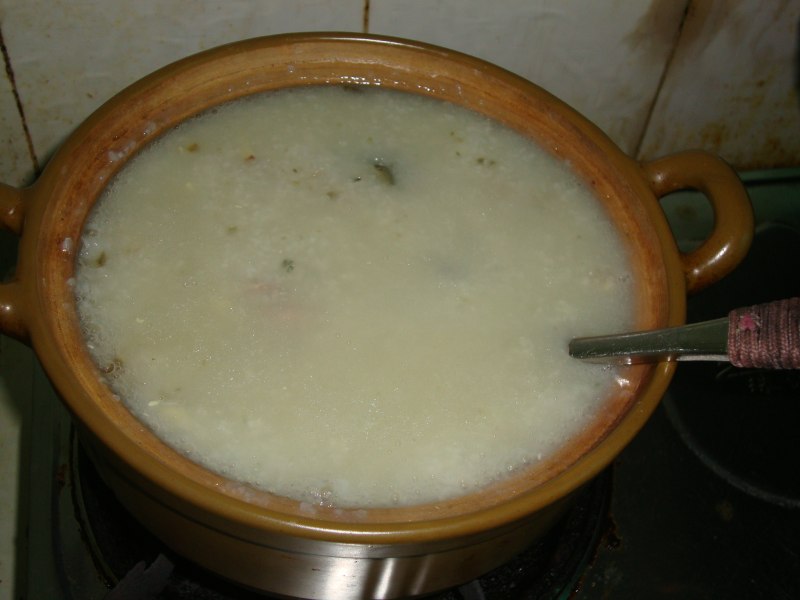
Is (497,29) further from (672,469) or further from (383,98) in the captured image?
(672,469)

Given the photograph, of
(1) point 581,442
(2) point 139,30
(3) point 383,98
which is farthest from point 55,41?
(1) point 581,442

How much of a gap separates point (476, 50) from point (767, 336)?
2.59ft

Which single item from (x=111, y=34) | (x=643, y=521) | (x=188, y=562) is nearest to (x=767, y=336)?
(x=643, y=521)

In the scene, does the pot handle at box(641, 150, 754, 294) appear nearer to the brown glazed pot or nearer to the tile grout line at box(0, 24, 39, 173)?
the brown glazed pot

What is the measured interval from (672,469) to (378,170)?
579 mm

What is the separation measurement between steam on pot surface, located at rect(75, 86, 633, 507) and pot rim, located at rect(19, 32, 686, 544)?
0.17 feet

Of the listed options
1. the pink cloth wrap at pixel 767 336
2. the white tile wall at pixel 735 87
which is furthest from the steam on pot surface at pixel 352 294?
the white tile wall at pixel 735 87

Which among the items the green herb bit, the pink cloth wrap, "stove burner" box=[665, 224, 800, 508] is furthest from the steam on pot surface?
"stove burner" box=[665, 224, 800, 508]

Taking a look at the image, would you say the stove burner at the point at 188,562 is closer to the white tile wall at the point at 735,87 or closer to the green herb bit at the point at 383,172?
the green herb bit at the point at 383,172

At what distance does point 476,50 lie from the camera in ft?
4.62

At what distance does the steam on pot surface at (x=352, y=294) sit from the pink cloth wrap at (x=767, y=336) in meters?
0.19

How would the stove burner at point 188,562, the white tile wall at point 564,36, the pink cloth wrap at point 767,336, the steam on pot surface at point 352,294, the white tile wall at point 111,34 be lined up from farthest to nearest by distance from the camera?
the white tile wall at point 564,36
the white tile wall at point 111,34
the stove burner at point 188,562
the steam on pot surface at point 352,294
the pink cloth wrap at point 767,336

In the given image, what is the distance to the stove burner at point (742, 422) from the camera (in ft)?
4.14

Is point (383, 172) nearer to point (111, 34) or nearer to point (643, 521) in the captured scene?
point (111, 34)
